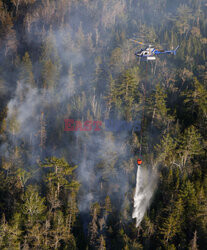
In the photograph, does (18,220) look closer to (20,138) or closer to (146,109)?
(20,138)

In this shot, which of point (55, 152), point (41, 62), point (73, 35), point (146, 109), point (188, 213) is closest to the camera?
point (188, 213)

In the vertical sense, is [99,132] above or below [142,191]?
above

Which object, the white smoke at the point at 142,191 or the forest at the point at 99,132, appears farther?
the white smoke at the point at 142,191

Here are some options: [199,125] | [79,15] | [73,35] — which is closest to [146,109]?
[199,125]

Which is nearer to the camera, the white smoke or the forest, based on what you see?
the forest
